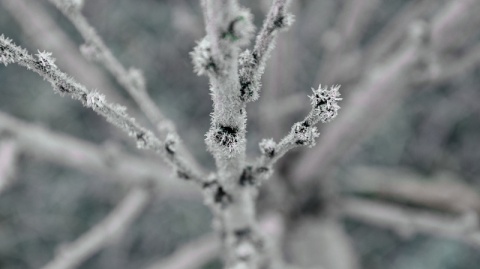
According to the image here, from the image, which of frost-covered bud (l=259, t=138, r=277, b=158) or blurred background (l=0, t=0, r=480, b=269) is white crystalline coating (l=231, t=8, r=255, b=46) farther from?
blurred background (l=0, t=0, r=480, b=269)

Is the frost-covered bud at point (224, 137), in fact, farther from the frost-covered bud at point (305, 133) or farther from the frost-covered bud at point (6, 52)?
the frost-covered bud at point (6, 52)

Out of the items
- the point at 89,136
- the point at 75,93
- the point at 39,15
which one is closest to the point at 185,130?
the point at 89,136

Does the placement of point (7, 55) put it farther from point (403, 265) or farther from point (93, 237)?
point (403, 265)

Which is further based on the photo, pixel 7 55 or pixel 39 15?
pixel 39 15

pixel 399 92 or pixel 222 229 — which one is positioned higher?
pixel 399 92

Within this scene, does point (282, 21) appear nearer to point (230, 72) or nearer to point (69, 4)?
point (230, 72)

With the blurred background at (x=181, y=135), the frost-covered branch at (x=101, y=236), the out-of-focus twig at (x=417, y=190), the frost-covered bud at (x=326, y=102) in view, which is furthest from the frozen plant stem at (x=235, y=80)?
the blurred background at (x=181, y=135)

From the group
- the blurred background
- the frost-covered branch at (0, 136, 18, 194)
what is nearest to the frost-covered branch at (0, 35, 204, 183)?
the frost-covered branch at (0, 136, 18, 194)

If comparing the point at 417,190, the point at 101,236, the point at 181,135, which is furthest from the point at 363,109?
the point at 181,135
